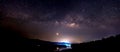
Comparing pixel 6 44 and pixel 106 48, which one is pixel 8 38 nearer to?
pixel 6 44

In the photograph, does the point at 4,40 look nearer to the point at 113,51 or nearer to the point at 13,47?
the point at 13,47

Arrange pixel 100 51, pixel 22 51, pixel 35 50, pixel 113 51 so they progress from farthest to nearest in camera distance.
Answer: pixel 35 50 → pixel 22 51 → pixel 100 51 → pixel 113 51

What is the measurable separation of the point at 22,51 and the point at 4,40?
464 cm

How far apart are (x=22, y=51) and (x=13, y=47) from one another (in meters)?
1.89

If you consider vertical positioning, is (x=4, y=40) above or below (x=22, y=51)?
above

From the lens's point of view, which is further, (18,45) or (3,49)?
(18,45)

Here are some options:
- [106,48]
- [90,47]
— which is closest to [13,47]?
[90,47]

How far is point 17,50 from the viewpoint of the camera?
104 ft

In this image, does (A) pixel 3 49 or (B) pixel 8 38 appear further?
(B) pixel 8 38

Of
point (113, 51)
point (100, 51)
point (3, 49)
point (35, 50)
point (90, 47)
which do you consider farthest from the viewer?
point (35, 50)

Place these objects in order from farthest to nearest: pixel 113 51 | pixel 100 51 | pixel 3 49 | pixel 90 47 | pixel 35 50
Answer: pixel 35 50, pixel 3 49, pixel 90 47, pixel 100 51, pixel 113 51

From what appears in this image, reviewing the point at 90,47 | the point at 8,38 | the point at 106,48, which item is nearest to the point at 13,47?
the point at 8,38

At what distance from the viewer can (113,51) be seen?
69.9 ft

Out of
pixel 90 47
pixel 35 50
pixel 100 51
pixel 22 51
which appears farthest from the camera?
pixel 35 50
